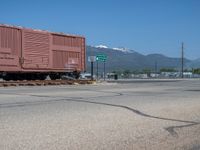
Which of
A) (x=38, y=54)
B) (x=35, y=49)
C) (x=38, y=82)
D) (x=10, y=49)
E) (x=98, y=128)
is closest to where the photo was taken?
(x=98, y=128)

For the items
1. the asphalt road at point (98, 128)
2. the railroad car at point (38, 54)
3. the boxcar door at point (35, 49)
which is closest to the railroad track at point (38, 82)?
the railroad car at point (38, 54)

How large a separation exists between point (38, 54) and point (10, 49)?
3.26 metres

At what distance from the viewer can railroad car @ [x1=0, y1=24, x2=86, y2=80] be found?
33.4 meters

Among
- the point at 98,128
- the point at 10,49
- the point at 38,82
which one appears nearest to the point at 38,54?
the point at 38,82

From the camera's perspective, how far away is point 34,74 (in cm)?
3766

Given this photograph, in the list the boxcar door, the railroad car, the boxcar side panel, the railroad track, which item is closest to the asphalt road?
the railroad track

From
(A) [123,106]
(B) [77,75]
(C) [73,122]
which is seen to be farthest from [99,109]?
(B) [77,75]

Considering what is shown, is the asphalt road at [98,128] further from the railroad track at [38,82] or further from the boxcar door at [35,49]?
the boxcar door at [35,49]

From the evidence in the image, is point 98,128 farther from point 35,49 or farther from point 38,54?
point 38,54

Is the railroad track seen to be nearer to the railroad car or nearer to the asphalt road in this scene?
the railroad car

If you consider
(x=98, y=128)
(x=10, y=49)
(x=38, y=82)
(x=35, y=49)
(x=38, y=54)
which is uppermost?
(x=35, y=49)

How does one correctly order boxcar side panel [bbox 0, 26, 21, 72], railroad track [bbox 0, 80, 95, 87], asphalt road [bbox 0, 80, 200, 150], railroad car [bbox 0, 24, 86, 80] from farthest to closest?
railroad car [bbox 0, 24, 86, 80] < boxcar side panel [bbox 0, 26, 21, 72] < railroad track [bbox 0, 80, 95, 87] < asphalt road [bbox 0, 80, 200, 150]

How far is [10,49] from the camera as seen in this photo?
3347cm

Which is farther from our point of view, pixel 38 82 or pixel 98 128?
pixel 38 82
